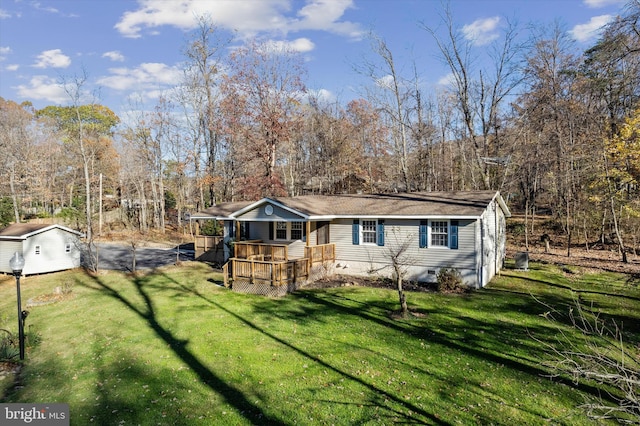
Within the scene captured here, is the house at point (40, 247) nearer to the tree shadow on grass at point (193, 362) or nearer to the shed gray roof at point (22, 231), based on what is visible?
the shed gray roof at point (22, 231)

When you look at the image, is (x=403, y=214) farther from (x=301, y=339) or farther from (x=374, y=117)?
(x=374, y=117)

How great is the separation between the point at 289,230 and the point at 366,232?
4.11 metres

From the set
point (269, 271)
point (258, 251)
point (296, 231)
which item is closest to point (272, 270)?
point (269, 271)

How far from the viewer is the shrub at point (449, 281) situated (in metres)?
14.3

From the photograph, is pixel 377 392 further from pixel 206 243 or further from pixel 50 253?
pixel 50 253

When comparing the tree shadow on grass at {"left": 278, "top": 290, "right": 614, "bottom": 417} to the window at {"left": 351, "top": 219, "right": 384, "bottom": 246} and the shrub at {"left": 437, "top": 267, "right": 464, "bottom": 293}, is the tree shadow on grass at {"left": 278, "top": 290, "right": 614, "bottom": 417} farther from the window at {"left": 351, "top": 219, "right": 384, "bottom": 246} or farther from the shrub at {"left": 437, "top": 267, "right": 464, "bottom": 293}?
the window at {"left": 351, "top": 219, "right": 384, "bottom": 246}

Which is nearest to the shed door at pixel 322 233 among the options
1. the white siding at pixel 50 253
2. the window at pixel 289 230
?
the window at pixel 289 230

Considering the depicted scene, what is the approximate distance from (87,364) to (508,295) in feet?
46.1

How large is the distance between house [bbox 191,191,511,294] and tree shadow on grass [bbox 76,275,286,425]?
3.93 meters

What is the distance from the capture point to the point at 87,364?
28.2ft

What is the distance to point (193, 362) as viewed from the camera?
333 inches

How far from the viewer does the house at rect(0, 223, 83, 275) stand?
56.9 feet

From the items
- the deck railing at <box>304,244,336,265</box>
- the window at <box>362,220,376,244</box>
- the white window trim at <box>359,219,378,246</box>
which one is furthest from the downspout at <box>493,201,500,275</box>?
the deck railing at <box>304,244,336,265</box>

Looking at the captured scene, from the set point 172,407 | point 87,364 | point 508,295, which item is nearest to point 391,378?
point 172,407
